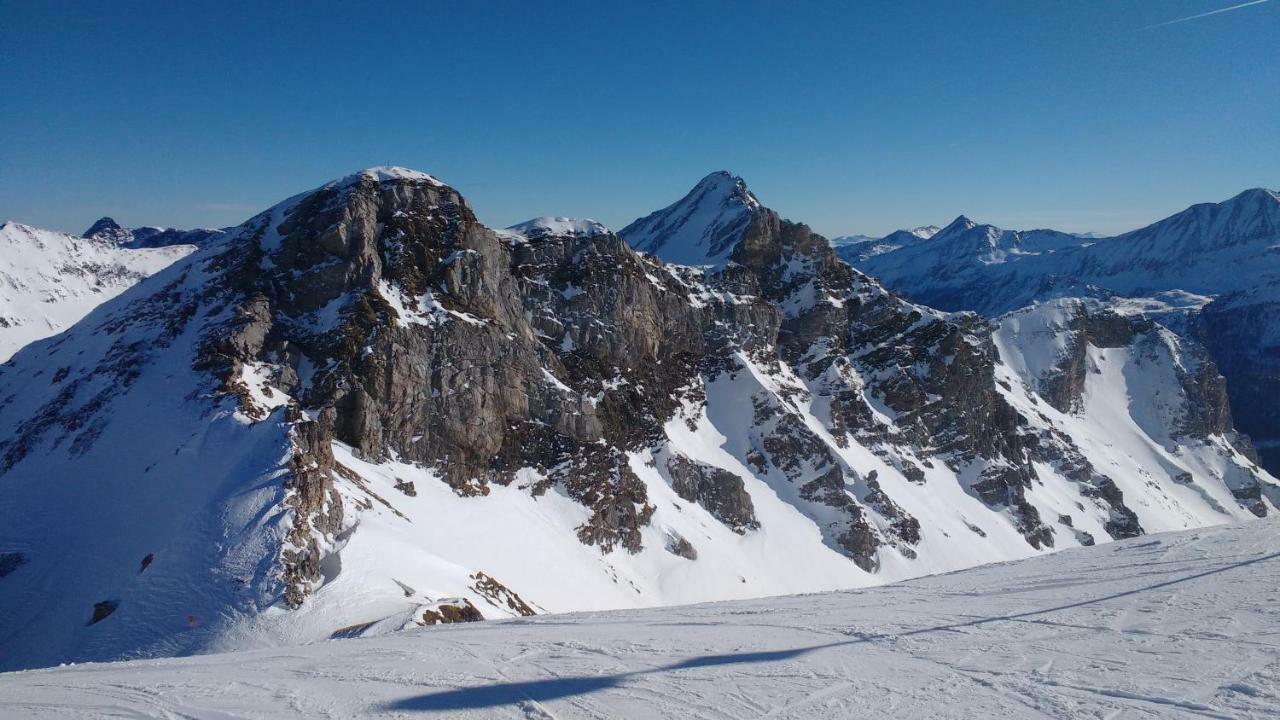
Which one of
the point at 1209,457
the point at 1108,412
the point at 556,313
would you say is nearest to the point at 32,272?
the point at 556,313

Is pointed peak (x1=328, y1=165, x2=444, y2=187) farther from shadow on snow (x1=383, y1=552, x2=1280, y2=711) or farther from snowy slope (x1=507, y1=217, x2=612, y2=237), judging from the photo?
shadow on snow (x1=383, y1=552, x2=1280, y2=711)

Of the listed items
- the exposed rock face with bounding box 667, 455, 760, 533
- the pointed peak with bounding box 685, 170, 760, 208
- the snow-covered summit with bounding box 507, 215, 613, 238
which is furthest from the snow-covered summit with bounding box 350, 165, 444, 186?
the pointed peak with bounding box 685, 170, 760, 208

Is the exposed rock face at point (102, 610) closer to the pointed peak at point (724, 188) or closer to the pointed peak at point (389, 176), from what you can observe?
the pointed peak at point (389, 176)

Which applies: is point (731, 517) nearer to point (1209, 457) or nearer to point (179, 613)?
point (179, 613)

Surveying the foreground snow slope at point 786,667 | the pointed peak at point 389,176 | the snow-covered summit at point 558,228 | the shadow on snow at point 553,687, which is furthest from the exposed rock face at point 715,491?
the shadow on snow at point 553,687

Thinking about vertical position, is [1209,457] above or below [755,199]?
below

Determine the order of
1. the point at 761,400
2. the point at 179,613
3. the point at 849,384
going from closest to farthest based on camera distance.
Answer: the point at 179,613, the point at 761,400, the point at 849,384
